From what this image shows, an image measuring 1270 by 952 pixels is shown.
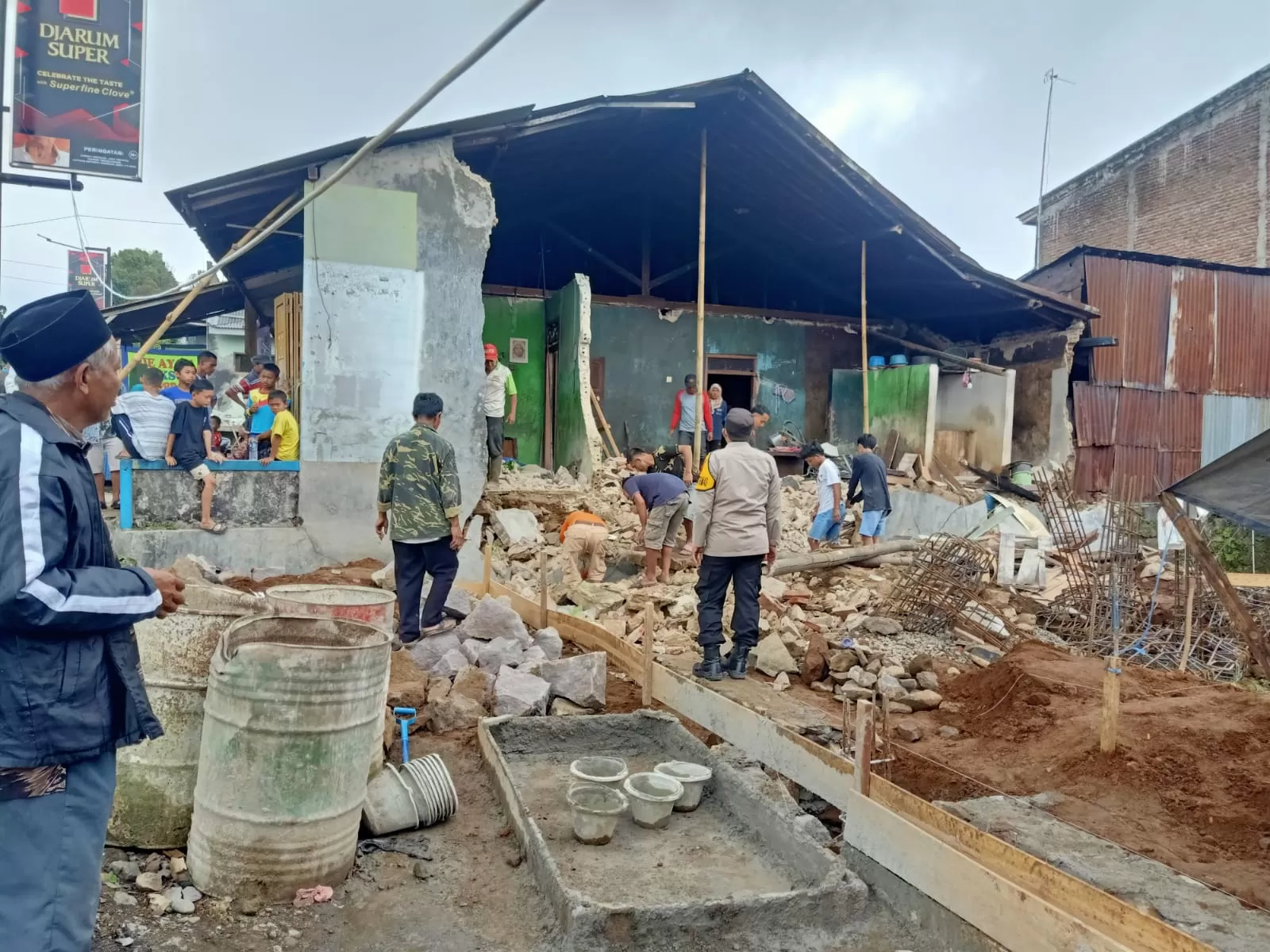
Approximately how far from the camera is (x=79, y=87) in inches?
277

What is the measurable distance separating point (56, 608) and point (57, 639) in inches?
5.7

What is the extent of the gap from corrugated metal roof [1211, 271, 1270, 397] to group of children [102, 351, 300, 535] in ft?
52.3

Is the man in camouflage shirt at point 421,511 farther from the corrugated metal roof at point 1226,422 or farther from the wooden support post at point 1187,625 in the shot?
the corrugated metal roof at point 1226,422

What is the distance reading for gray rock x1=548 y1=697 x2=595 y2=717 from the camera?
5293 millimetres

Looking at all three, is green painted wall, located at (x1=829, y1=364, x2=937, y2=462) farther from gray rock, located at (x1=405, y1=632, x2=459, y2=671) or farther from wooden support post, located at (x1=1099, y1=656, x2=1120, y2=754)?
gray rock, located at (x1=405, y1=632, x2=459, y2=671)

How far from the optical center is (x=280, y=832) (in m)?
3.15

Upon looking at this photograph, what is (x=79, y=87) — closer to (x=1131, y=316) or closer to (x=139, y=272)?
(x=1131, y=316)

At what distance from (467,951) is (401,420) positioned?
6.65m

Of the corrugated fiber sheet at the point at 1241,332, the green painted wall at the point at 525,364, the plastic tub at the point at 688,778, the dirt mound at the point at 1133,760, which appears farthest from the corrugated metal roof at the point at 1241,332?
the plastic tub at the point at 688,778

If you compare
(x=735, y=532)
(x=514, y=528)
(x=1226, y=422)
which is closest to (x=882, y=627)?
(x=735, y=532)

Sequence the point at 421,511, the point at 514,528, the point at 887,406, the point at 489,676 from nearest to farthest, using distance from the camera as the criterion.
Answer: the point at 489,676 → the point at 421,511 → the point at 514,528 → the point at 887,406

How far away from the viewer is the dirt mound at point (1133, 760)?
395 cm

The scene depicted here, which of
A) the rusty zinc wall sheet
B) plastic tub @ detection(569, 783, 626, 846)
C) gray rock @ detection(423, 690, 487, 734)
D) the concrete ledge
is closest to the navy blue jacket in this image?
plastic tub @ detection(569, 783, 626, 846)

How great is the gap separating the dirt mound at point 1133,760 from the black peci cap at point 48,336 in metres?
3.75
